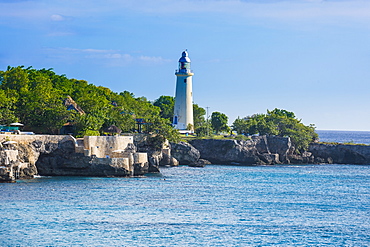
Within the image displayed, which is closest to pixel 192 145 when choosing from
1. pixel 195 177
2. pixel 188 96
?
pixel 188 96

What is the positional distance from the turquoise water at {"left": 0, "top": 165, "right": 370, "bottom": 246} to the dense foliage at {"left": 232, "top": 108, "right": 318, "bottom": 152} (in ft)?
149

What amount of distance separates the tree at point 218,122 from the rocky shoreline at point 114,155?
26.4 metres

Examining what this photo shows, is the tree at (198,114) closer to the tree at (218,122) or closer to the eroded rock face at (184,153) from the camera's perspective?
the tree at (218,122)

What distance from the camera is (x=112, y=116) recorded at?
317ft

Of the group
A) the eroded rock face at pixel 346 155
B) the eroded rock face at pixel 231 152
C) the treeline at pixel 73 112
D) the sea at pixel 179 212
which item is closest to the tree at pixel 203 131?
the treeline at pixel 73 112

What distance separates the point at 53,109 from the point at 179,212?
38.7 meters

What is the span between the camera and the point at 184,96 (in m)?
117

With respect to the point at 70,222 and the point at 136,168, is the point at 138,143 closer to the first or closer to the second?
the point at 136,168

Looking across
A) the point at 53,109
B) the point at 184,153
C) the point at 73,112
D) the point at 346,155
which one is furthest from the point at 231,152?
the point at 53,109

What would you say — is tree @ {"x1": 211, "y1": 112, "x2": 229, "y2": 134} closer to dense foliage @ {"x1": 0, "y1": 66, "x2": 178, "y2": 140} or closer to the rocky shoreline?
the rocky shoreline

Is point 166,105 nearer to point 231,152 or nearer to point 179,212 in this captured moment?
point 231,152

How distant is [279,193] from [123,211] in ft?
72.8

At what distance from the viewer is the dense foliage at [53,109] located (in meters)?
81.8

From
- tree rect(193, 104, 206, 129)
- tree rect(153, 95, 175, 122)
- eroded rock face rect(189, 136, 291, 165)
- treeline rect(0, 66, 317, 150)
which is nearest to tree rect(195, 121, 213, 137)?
treeline rect(0, 66, 317, 150)
